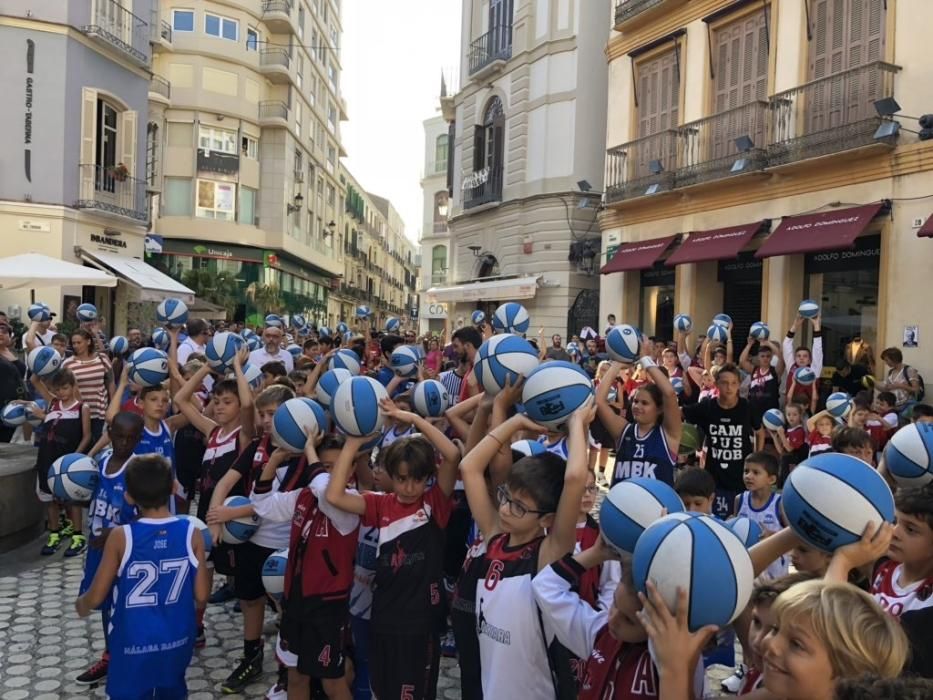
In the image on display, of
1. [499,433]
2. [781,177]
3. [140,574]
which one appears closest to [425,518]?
[499,433]

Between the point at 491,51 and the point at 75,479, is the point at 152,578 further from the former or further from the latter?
the point at 491,51

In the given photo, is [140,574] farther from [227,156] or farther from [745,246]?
[227,156]

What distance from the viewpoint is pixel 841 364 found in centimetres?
1393

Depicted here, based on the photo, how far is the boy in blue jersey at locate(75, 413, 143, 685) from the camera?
465cm

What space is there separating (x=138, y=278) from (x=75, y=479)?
1916cm

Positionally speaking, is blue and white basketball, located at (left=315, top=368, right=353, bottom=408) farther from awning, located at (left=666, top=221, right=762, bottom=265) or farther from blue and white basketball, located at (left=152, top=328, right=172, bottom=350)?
awning, located at (left=666, top=221, right=762, bottom=265)

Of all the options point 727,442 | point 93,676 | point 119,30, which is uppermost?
point 119,30

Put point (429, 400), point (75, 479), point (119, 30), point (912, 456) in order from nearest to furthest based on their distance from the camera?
point (912, 456) < point (75, 479) < point (429, 400) < point (119, 30)

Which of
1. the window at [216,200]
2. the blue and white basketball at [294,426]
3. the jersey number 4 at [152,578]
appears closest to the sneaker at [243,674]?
the jersey number 4 at [152,578]

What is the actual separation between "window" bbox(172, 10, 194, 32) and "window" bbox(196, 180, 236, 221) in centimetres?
692

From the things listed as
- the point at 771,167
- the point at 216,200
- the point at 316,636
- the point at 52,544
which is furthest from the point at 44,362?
the point at 216,200

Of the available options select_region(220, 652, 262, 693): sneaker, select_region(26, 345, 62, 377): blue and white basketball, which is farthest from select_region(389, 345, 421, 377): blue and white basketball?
select_region(26, 345, 62, 377): blue and white basketball

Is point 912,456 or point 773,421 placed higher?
point 912,456

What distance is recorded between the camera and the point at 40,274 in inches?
564
